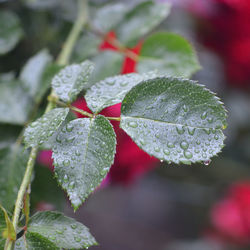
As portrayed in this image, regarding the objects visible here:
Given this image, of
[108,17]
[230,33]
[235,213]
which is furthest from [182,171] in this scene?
[108,17]

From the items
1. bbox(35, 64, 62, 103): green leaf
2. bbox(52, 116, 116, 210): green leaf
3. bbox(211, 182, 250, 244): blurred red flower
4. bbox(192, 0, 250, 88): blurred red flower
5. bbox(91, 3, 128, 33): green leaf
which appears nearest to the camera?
bbox(52, 116, 116, 210): green leaf

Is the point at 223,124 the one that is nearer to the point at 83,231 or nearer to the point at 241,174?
the point at 83,231

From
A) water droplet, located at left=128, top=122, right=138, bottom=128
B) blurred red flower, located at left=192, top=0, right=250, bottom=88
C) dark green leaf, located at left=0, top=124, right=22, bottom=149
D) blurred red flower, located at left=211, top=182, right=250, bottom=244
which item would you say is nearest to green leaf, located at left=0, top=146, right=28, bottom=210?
dark green leaf, located at left=0, top=124, right=22, bottom=149

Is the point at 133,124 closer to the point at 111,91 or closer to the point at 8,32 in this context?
the point at 111,91

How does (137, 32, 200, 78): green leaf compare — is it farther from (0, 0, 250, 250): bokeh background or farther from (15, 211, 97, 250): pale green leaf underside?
(15, 211, 97, 250): pale green leaf underside

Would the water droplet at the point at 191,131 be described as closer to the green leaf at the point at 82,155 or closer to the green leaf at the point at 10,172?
the green leaf at the point at 82,155

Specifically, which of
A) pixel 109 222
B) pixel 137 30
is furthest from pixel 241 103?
pixel 109 222

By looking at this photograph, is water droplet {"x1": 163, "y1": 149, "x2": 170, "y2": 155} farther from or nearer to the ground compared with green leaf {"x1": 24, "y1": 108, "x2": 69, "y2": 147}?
nearer to the ground
